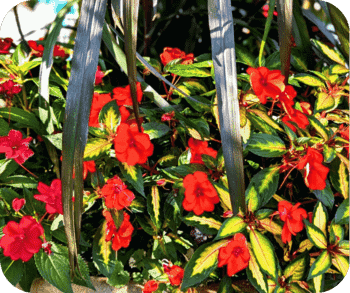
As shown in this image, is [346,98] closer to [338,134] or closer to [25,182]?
[338,134]

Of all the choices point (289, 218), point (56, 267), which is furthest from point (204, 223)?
point (56, 267)

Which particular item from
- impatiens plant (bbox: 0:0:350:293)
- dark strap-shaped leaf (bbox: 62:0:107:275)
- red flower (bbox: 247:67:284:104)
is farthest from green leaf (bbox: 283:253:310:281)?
dark strap-shaped leaf (bbox: 62:0:107:275)

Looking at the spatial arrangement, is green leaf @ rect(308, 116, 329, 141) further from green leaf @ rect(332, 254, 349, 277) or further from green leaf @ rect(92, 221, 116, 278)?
green leaf @ rect(92, 221, 116, 278)

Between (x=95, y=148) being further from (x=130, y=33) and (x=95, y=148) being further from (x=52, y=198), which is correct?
(x=130, y=33)

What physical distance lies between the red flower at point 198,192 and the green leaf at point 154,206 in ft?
0.36

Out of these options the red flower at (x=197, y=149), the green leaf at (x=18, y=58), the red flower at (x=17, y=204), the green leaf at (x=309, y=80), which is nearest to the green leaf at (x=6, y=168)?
the red flower at (x=17, y=204)

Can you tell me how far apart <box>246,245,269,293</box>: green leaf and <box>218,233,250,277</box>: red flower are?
44 millimetres

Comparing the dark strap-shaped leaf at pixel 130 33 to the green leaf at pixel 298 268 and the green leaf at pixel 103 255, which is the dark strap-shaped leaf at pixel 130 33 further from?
the green leaf at pixel 298 268

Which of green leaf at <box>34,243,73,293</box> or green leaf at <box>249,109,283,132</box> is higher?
green leaf at <box>249,109,283,132</box>

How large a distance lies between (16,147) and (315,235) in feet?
2.67

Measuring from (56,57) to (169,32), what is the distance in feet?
1.48

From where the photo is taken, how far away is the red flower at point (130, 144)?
80 cm

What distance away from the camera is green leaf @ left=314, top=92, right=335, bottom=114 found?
934 mm

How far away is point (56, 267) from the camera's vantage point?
2.93 ft
